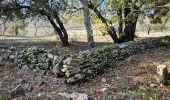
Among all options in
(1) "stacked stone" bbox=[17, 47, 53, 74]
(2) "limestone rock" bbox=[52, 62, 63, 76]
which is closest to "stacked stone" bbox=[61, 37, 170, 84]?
(2) "limestone rock" bbox=[52, 62, 63, 76]

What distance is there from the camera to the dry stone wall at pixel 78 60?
11.1 metres

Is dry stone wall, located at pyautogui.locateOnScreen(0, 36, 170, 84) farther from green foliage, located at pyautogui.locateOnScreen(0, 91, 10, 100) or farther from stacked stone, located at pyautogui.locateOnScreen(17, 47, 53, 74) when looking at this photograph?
green foliage, located at pyautogui.locateOnScreen(0, 91, 10, 100)

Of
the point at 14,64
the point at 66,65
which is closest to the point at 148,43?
the point at 66,65

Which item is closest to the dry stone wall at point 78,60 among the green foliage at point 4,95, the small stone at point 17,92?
the small stone at point 17,92

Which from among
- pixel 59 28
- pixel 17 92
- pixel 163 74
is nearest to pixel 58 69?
pixel 17 92

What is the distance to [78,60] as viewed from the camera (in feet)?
37.7

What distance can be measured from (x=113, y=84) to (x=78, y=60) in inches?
70.6

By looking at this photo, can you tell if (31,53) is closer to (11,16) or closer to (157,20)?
(11,16)

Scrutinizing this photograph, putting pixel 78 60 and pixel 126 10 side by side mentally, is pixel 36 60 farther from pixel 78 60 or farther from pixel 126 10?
pixel 126 10

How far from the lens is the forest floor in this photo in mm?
9500

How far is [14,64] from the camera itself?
14.3 meters

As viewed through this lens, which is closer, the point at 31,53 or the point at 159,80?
the point at 159,80

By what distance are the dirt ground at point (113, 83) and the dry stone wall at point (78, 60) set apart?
261 mm

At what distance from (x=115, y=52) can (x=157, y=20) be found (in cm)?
1048
